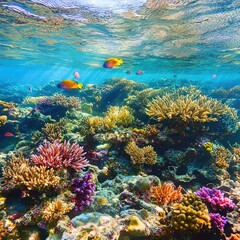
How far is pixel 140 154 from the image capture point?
5766 millimetres

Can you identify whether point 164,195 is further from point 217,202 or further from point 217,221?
point 217,221

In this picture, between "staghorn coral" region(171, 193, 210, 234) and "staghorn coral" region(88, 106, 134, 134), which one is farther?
"staghorn coral" region(88, 106, 134, 134)

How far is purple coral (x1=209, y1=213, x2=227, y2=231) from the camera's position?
358cm

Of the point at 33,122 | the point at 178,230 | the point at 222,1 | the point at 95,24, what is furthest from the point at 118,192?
the point at 95,24

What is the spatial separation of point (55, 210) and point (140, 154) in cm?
278

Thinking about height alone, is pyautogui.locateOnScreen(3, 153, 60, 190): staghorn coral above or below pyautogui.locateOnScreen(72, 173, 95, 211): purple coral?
above

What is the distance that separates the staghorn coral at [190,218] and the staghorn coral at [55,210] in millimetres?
2054

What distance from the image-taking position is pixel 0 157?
262 inches

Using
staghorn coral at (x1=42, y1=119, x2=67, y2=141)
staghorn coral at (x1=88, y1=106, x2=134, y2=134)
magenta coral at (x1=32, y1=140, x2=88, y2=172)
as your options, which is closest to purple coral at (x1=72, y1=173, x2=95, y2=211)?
magenta coral at (x1=32, y1=140, x2=88, y2=172)

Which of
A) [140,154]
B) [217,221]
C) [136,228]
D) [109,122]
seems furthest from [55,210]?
[109,122]

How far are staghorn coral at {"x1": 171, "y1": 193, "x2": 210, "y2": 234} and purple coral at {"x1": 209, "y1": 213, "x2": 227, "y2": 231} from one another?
230 mm

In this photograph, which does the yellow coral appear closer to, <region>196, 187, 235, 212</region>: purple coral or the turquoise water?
the turquoise water

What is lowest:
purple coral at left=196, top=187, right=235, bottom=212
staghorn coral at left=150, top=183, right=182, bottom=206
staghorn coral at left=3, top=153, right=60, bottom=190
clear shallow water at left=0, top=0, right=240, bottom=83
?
staghorn coral at left=150, top=183, right=182, bottom=206

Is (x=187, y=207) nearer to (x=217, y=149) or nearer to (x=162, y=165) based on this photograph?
(x=162, y=165)
